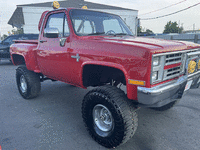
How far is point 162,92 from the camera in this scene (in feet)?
6.39

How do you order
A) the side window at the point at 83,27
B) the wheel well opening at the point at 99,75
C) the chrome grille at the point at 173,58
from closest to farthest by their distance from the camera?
1. the chrome grille at the point at 173,58
2. the wheel well opening at the point at 99,75
3. the side window at the point at 83,27

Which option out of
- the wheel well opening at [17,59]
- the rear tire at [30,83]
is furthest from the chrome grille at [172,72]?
the wheel well opening at [17,59]

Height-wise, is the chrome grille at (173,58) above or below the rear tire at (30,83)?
above

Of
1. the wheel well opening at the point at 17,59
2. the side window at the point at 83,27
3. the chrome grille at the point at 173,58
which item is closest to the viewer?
the chrome grille at the point at 173,58

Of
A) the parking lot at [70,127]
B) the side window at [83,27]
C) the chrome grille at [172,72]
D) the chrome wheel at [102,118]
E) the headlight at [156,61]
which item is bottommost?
the parking lot at [70,127]

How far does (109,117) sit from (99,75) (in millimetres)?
732

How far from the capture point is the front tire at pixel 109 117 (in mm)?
2127

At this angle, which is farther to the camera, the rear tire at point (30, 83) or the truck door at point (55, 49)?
the rear tire at point (30, 83)

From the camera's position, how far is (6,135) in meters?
2.68

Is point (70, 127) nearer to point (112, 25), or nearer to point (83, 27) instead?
point (83, 27)

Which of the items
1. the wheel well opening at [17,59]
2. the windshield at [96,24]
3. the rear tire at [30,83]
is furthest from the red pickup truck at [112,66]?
the wheel well opening at [17,59]

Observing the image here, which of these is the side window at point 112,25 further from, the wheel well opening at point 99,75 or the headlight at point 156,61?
the headlight at point 156,61

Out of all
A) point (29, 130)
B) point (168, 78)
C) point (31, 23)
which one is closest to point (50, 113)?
point (29, 130)

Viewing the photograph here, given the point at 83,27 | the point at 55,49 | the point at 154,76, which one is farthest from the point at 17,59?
the point at 154,76
